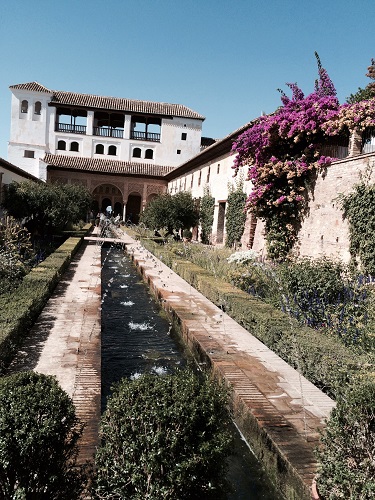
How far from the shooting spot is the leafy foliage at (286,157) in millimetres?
11961

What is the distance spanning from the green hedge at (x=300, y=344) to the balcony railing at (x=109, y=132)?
33.9m

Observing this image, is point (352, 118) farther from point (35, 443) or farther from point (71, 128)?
point (71, 128)

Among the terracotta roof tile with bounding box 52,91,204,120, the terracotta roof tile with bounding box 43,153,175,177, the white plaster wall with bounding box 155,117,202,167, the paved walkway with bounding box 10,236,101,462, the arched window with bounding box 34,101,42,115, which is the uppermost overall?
the terracotta roof tile with bounding box 52,91,204,120

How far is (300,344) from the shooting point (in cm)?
522

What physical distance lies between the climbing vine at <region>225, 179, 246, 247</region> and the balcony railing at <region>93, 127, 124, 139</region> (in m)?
23.6

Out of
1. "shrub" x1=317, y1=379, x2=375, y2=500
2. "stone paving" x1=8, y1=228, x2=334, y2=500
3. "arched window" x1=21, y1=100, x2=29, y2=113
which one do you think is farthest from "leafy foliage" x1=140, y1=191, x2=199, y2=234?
"arched window" x1=21, y1=100, x2=29, y2=113

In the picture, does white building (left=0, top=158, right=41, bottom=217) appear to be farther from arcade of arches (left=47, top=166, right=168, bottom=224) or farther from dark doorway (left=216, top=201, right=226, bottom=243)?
arcade of arches (left=47, top=166, right=168, bottom=224)

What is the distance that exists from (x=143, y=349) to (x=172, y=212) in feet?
49.2

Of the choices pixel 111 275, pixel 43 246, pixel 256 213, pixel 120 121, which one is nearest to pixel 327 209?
Answer: pixel 256 213

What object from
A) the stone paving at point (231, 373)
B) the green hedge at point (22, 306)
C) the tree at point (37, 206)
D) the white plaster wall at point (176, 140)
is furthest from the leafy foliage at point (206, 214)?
the white plaster wall at point (176, 140)

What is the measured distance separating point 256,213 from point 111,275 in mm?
4888

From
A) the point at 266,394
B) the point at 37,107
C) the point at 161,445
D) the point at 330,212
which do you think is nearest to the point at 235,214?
the point at 330,212

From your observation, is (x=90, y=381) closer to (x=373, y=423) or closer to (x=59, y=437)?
(x=59, y=437)

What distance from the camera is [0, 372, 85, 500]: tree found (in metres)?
2.18
